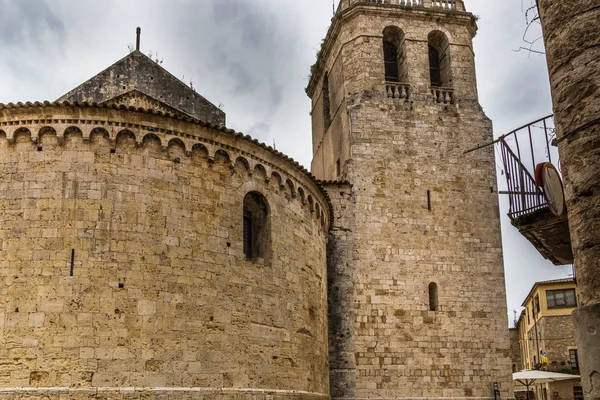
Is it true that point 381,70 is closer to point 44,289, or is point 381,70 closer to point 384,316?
point 384,316

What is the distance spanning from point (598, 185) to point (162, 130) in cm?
890

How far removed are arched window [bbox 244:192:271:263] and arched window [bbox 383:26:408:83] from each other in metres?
9.14

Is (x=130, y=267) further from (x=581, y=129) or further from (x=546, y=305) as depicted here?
(x=546, y=305)

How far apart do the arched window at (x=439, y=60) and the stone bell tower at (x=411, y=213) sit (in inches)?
1.7

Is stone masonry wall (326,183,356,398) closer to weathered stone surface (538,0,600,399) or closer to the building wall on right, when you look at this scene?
weathered stone surface (538,0,600,399)

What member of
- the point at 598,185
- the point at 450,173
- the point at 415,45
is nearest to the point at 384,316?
the point at 450,173

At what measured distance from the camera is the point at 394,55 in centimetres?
2139

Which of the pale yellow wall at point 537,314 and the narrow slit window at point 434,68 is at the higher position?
the narrow slit window at point 434,68

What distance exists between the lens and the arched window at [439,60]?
2081 centimetres

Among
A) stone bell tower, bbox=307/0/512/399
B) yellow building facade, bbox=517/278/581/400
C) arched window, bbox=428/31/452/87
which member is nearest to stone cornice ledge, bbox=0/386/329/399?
stone bell tower, bbox=307/0/512/399

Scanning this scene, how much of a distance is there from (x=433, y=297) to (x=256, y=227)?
282 inches

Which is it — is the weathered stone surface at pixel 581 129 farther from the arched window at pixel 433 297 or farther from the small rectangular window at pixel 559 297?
the small rectangular window at pixel 559 297

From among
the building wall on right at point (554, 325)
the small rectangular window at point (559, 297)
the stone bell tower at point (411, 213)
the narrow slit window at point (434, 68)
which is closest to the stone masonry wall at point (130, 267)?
the stone bell tower at point (411, 213)

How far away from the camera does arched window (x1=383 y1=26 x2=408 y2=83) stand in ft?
67.8
